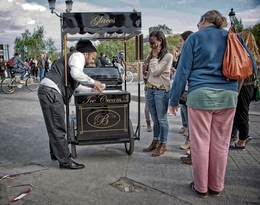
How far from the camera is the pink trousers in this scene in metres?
3.16

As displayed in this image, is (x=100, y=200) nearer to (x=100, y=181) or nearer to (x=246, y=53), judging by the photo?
(x=100, y=181)

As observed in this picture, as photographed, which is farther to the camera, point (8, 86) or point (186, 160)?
point (8, 86)

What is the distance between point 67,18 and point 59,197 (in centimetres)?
236

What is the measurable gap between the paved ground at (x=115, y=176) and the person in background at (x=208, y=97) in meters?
0.34

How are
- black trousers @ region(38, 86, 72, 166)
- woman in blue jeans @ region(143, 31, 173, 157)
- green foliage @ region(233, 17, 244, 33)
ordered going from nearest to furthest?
black trousers @ region(38, 86, 72, 166) < woman in blue jeans @ region(143, 31, 173, 157) < green foliage @ region(233, 17, 244, 33)

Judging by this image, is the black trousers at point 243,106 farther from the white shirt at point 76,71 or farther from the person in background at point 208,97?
the white shirt at point 76,71

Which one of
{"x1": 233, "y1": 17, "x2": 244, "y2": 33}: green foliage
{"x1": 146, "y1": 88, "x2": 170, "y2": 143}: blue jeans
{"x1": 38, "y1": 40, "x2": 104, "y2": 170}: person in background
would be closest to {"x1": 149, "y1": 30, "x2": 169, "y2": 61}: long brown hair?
{"x1": 146, "y1": 88, "x2": 170, "y2": 143}: blue jeans

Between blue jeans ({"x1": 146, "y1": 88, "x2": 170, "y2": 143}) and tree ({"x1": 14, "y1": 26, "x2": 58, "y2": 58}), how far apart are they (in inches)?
976

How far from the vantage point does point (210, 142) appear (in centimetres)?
325

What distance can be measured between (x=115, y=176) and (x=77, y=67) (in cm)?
149

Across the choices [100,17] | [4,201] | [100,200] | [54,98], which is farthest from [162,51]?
[4,201]

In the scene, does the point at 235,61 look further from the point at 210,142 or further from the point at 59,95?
the point at 59,95

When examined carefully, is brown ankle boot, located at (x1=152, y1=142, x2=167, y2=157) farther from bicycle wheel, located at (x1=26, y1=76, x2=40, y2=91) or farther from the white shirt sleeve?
bicycle wheel, located at (x1=26, y1=76, x2=40, y2=91)

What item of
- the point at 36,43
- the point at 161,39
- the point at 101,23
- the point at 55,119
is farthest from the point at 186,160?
the point at 36,43
